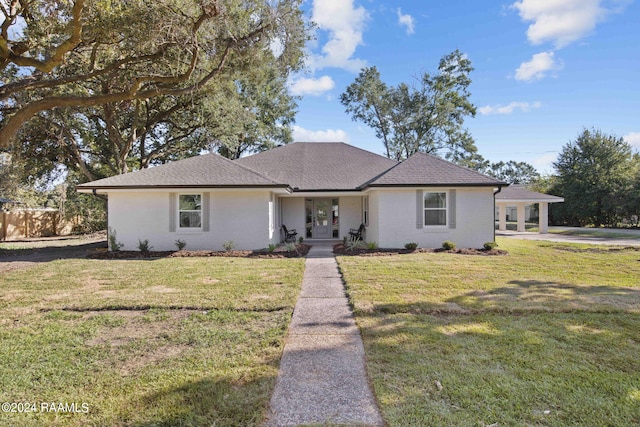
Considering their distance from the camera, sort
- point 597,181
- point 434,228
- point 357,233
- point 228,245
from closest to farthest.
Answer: point 228,245 < point 434,228 < point 357,233 < point 597,181

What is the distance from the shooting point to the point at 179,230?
13.5 m

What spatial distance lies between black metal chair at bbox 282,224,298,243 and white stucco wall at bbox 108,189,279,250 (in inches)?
104

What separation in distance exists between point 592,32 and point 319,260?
12.6 meters

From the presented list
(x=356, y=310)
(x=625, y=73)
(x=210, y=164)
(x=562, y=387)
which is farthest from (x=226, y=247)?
(x=625, y=73)

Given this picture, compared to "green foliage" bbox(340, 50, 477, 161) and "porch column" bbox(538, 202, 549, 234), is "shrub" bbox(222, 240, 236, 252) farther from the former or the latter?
"green foliage" bbox(340, 50, 477, 161)

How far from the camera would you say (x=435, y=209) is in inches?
536

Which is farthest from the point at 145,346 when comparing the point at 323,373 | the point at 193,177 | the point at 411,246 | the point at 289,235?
the point at 289,235

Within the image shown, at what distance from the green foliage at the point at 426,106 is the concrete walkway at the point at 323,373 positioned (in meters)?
30.0

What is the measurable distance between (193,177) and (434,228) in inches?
386

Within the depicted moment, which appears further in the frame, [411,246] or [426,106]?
[426,106]

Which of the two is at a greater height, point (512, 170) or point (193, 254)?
point (512, 170)

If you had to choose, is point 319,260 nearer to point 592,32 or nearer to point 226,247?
point 226,247

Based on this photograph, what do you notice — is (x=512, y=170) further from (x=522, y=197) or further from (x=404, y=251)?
(x=404, y=251)

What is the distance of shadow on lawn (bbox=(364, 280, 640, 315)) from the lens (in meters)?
5.53
